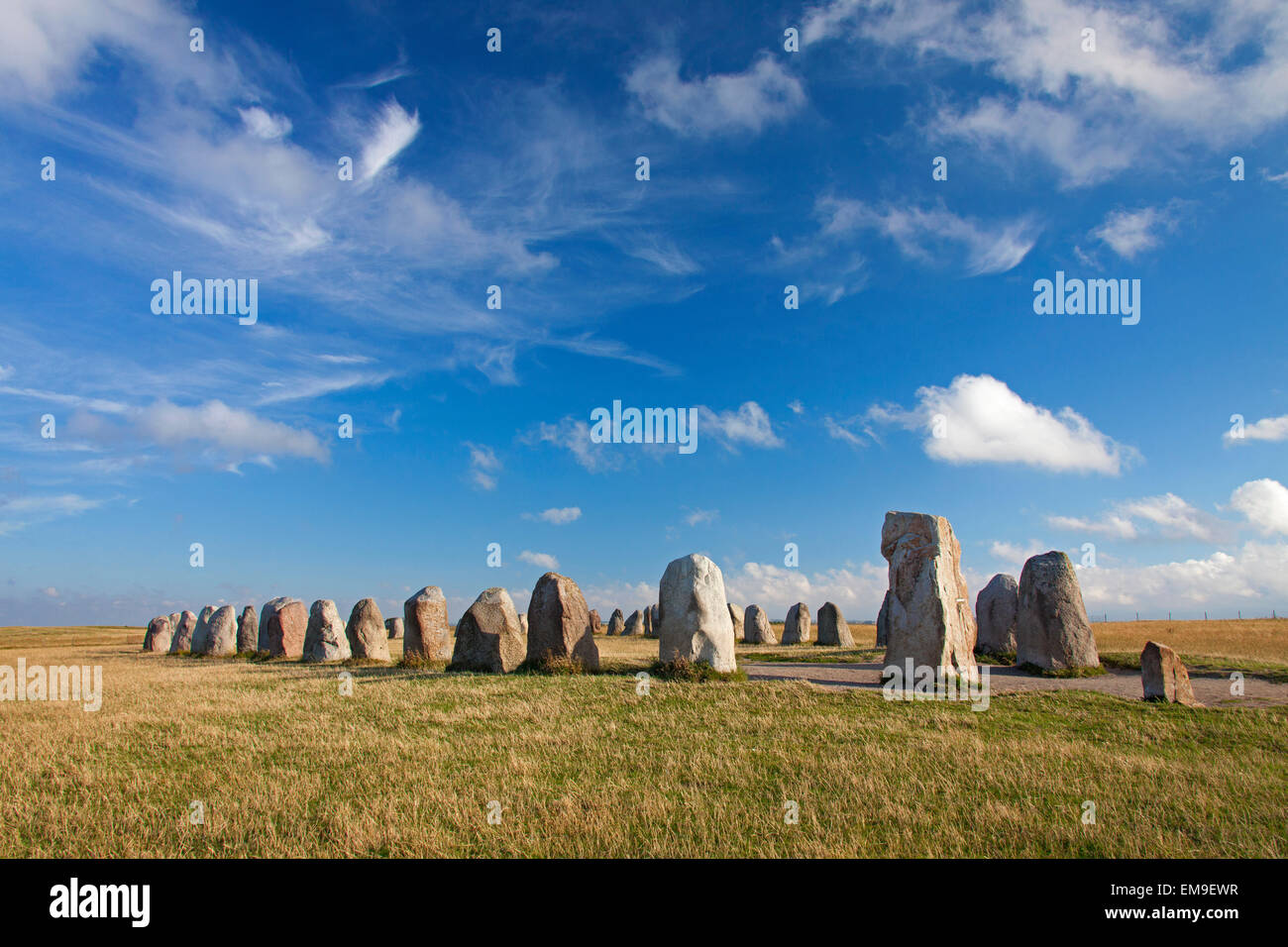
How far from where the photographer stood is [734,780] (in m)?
7.54

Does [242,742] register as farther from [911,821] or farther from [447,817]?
[911,821]

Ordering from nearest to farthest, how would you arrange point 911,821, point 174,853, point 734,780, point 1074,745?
1. point 174,853
2. point 911,821
3. point 734,780
4. point 1074,745

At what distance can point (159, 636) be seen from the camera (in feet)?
107

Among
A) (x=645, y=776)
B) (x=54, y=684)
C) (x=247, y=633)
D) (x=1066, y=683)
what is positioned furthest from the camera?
(x=247, y=633)

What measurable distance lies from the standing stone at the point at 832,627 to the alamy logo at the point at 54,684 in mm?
24508

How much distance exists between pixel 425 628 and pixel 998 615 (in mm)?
16756

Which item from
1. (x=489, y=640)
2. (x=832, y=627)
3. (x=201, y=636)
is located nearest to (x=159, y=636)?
(x=201, y=636)

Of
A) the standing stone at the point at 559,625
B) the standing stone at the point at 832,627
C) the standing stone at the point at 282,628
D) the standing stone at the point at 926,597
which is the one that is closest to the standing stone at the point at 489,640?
the standing stone at the point at 559,625

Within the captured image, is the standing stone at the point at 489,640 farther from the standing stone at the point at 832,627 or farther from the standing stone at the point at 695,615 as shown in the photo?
the standing stone at the point at 832,627

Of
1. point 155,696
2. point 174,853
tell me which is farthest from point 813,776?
point 155,696

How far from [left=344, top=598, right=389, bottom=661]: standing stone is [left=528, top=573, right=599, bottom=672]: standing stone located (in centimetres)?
679

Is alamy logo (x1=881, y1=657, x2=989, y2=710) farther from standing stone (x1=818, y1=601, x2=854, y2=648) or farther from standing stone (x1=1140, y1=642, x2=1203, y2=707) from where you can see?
standing stone (x1=818, y1=601, x2=854, y2=648)
